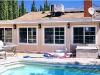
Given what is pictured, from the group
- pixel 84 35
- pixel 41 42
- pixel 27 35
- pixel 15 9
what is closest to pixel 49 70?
pixel 84 35

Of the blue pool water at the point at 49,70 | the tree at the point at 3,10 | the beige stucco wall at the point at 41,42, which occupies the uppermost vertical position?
the tree at the point at 3,10

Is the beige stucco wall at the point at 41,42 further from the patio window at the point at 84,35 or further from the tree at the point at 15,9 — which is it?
the tree at the point at 15,9

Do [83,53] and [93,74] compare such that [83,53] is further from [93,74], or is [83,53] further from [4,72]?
[4,72]

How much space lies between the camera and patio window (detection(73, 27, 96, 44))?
1548cm

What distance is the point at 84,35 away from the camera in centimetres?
1566

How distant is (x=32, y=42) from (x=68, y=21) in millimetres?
3967

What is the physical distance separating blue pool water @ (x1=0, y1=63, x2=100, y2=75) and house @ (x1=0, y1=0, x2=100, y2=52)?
14.0 ft

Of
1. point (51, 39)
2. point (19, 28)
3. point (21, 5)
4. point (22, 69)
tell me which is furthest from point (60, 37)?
point (21, 5)

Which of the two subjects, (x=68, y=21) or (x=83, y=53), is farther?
(x=68, y=21)

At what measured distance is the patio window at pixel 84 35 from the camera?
15.5m

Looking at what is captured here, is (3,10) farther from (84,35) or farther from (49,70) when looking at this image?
(49,70)

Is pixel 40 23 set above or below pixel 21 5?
below

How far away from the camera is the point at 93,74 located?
10.6 m

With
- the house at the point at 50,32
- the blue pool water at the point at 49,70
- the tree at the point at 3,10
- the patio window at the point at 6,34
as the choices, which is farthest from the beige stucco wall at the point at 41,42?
the tree at the point at 3,10
